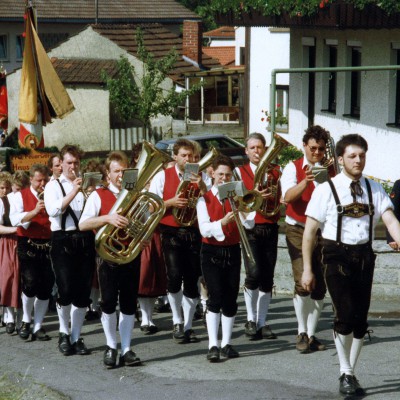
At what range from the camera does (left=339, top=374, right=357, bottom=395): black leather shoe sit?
8.45 m

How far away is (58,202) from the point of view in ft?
33.4

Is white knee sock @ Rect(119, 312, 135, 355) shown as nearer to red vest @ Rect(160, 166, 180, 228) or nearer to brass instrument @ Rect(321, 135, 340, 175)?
red vest @ Rect(160, 166, 180, 228)

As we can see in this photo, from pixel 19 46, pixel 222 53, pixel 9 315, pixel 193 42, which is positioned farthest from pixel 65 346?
pixel 222 53

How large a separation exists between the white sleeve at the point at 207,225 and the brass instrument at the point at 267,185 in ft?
1.23

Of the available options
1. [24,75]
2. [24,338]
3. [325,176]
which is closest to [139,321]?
[24,338]

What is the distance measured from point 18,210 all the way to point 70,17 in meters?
46.4

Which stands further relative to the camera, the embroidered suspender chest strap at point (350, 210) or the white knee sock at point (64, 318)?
the white knee sock at point (64, 318)

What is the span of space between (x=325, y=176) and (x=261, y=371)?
1.85 meters

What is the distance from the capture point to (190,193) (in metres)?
10.7

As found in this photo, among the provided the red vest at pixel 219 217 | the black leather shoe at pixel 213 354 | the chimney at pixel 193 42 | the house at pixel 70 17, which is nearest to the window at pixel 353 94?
the red vest at pixel 219 217

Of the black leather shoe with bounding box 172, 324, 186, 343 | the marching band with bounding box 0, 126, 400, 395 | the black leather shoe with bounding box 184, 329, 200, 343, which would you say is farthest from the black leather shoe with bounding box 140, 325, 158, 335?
the black leather shoe with bounding box 184, 329, 200, 343

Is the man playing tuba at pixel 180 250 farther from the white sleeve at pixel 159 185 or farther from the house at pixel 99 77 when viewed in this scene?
the house at pixel 99 77

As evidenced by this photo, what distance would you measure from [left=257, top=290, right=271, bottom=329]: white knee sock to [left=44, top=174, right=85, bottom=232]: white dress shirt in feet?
6.37

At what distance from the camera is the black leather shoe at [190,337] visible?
1074 cm
